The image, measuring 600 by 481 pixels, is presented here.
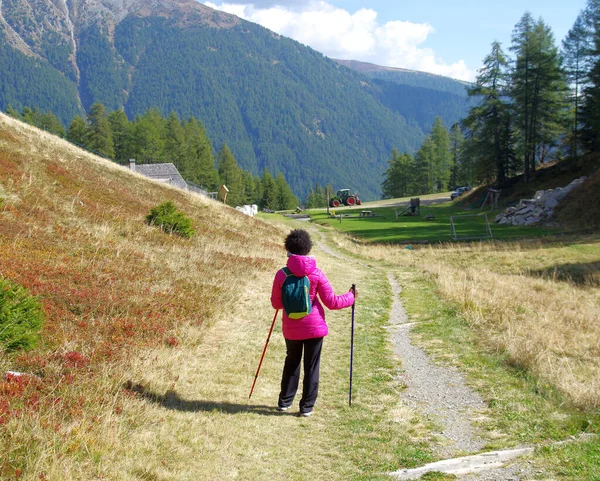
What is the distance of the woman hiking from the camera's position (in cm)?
638

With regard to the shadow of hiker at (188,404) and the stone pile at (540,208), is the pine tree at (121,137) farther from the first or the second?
the shadow of hiker at (188,404)

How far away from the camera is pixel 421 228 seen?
1699 inches

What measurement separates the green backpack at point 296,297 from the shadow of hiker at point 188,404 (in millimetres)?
1422

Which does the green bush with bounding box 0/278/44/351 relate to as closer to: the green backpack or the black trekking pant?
the black trekking pant

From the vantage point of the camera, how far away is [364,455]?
567cm

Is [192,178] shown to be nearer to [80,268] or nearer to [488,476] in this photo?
[80,268]

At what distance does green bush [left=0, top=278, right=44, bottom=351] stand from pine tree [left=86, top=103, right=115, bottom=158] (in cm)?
8023

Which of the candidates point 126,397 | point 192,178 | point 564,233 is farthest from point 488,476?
point 192,178

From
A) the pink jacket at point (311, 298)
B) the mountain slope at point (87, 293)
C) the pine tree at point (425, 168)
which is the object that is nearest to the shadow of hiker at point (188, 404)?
the mountain slope at point (87, 293)

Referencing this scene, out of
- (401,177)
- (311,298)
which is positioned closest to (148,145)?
(401,177)

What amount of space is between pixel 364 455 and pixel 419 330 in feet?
20.4

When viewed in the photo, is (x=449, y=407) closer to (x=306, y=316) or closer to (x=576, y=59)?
(x=306, y=316)

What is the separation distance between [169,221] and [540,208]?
3164 cm

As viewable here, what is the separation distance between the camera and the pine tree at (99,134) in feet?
272
